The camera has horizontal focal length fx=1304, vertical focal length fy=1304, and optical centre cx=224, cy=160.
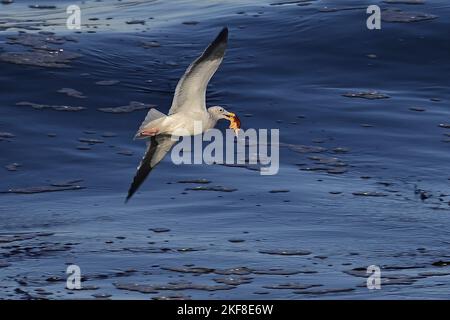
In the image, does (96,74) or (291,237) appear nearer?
(291,237)

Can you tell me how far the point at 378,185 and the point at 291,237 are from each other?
2.17m

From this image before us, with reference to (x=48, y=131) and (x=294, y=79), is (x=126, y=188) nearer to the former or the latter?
(x=48, y=131)

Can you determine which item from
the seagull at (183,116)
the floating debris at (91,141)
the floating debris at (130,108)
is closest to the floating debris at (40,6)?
the floating debris at (130,108)

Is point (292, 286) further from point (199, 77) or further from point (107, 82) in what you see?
point (107, 82)

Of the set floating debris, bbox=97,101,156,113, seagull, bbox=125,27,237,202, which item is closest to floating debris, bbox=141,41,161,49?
floating debris, bbox=97,101,156,113

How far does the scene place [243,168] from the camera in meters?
15.3

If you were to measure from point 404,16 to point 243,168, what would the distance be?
Answer: 5.83 metres

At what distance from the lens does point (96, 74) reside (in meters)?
18.0

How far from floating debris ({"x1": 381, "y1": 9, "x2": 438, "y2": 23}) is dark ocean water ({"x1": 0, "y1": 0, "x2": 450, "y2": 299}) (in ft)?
0.44

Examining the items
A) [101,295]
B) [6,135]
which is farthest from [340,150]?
[101,295]

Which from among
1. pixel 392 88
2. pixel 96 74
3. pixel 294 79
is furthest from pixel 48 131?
pixel 392 88

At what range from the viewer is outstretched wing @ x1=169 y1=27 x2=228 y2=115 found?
11.3 m
